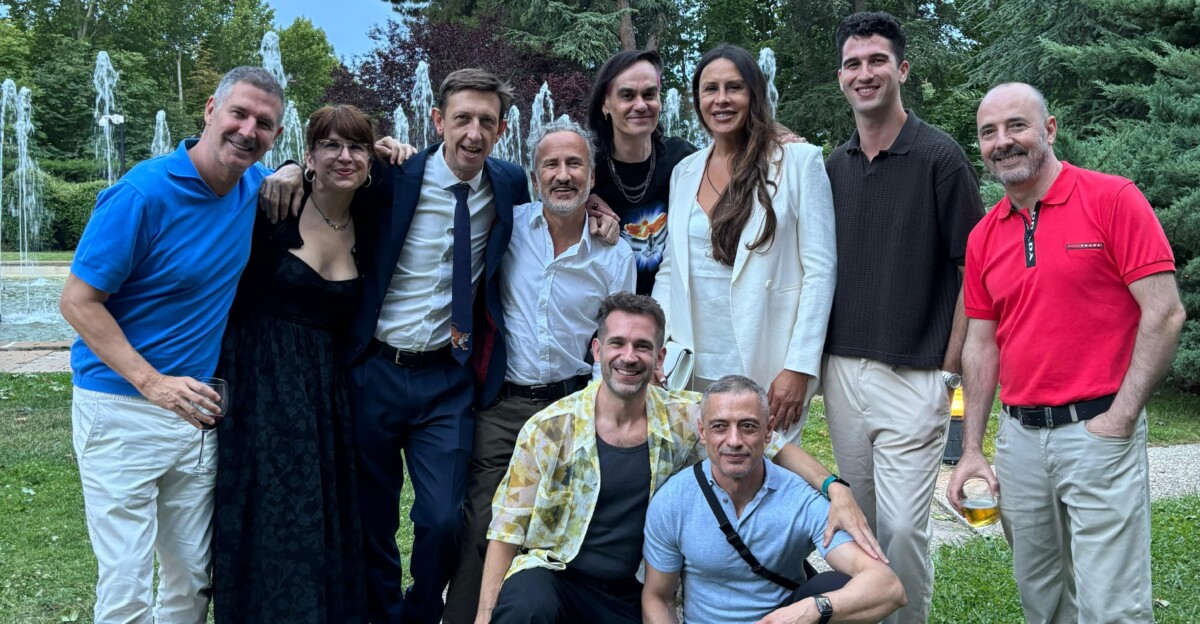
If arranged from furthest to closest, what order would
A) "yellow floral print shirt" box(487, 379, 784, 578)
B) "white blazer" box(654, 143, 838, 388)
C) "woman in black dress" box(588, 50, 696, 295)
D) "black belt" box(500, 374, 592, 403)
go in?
"woman in black dress" box(588, 50, 696, 295) → "black belt" box(500, 374, 592, 403) → "white blazer" box(654, 143, 838, 388) → "yellow floral print shirt" box(487, 379, 784, 578)

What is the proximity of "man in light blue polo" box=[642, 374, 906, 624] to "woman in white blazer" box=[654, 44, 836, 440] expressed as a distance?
1.35 feet

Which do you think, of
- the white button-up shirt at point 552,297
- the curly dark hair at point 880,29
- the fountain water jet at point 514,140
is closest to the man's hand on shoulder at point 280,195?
the white button-up shirt at point 552,297

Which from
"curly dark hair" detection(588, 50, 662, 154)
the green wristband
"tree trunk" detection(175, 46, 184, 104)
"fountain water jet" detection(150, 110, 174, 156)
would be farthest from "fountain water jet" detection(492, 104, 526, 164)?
"tree trunk" detection(175, 46, 184, 104)

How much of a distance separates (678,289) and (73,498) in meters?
5.34

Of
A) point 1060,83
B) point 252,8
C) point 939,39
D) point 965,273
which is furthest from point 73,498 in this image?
point 252,8

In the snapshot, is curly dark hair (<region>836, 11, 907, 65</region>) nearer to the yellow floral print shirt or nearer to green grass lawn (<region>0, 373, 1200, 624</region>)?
the yellow floral print shirt

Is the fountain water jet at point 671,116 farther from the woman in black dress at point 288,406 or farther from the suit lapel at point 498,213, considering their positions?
the woman in black dress at point 288,406

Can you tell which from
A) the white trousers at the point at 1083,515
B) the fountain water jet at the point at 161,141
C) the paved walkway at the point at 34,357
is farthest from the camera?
the fountain water jet at the point at 161,141

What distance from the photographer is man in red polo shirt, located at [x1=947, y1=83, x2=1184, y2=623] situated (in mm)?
3357

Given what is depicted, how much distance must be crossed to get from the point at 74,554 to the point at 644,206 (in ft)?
13.7

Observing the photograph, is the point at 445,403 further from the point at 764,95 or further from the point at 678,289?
the point at 764,95

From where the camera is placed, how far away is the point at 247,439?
12.9 feet

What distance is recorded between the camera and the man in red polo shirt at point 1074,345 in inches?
132

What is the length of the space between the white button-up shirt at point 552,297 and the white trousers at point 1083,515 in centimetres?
171
